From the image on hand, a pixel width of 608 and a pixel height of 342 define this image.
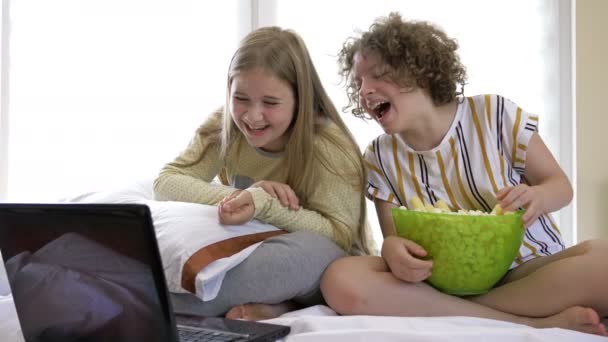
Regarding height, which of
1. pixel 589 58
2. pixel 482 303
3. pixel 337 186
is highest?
pixel 589 58

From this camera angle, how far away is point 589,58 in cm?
249

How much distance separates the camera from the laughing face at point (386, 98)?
1.42 meters

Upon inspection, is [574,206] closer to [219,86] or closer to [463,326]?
[219,86]

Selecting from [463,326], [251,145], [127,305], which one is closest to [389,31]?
[251,145]

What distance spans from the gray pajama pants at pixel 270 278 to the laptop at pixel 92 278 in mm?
249

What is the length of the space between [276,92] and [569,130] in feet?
4.93

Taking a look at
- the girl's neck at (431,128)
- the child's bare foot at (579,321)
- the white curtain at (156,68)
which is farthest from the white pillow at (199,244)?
the white curtain at (156,68)

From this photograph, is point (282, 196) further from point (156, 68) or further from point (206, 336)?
point (156, 68)

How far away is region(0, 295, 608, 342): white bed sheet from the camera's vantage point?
90cm

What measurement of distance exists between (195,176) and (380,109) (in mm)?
471

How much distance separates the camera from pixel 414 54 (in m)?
1.45

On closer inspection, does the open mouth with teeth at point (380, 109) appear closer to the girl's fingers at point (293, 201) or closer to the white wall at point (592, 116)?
the girl's fingers at point (293, 201)

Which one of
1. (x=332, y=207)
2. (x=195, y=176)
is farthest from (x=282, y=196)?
(x=195, y=176)

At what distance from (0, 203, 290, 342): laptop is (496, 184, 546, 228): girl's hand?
48 cm
